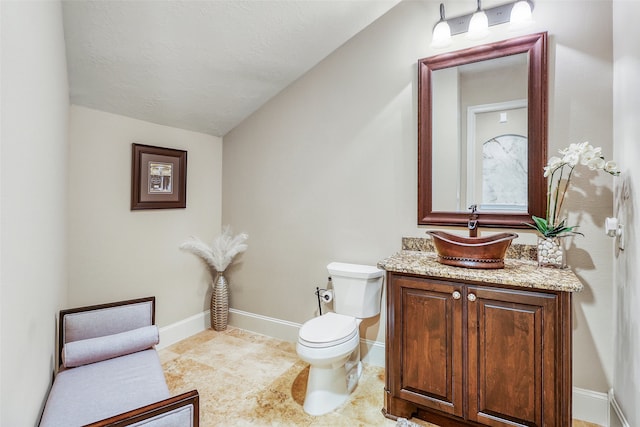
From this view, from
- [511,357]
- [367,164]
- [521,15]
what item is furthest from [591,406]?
[521,15]

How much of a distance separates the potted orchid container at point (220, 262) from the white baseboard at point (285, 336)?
0.14 metres

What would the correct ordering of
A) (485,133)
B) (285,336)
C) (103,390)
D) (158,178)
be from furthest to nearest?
(285,336), (158,178), (485,133), (103,390)

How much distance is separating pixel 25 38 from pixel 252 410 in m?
2.07

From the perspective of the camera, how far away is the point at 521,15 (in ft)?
6.45

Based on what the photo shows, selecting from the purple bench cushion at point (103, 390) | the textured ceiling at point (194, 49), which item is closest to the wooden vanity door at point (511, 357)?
the purple bench cushion at point (103, 390)

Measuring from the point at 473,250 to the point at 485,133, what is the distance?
2.83 feet

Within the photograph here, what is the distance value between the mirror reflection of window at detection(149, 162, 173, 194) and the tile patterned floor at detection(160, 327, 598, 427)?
4.47ft

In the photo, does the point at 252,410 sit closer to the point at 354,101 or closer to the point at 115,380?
the point at 115,380

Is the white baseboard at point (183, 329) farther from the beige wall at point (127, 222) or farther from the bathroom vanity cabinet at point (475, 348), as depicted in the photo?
the bathroom vanity cabinet at point (475, 348)

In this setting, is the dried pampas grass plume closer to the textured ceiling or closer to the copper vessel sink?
the textured ceiling

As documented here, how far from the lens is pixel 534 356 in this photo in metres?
1.59

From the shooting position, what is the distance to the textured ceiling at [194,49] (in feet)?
6.13

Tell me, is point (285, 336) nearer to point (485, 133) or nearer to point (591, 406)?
point (591, 406)

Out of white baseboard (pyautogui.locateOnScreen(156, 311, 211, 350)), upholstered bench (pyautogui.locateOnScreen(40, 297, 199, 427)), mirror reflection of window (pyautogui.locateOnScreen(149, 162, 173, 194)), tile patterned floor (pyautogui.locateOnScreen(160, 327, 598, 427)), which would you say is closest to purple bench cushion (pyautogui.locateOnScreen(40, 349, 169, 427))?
upholstered bench (pyautogui.locateOnScreen(40, 297, 199, 427))
